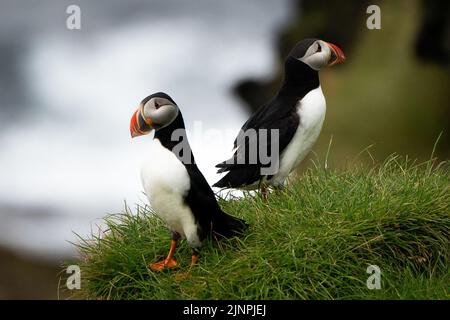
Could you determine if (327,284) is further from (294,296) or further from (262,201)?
(262,201)

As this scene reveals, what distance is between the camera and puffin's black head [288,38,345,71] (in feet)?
11.9

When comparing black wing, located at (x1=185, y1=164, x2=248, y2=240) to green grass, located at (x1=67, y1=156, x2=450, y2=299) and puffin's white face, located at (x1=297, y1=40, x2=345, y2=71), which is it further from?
puffin's white face, located at (x1=297, y1=40, x2=345, y2=71)

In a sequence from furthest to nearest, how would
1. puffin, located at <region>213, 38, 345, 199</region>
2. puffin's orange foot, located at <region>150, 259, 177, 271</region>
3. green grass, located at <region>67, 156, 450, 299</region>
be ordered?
1. puffin, located at <region>213, 38, 345, 199</region>
2. puffin's orange foot, located at <region>150, 259, 177, 271</region>
3. green grass, located at <region>67, 156, 450, 299</region>

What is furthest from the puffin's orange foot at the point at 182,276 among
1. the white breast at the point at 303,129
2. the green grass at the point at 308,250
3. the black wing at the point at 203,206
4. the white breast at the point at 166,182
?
the white breast at the point at 303,129

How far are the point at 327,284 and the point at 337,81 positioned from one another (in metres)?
4.01

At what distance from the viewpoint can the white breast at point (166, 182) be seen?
9.82ft

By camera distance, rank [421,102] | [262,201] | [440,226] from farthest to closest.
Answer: [421,102]
[262,201]
[440,226]

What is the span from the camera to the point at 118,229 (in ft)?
12.5

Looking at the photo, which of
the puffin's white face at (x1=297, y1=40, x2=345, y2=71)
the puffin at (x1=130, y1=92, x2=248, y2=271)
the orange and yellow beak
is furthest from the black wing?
the puffin's white face at (x1=297, y1=40, x2=345, y2=71)

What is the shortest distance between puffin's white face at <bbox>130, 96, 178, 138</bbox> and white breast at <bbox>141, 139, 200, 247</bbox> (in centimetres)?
9

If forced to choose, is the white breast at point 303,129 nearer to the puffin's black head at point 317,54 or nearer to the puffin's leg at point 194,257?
the puffin's black head at point 317,54

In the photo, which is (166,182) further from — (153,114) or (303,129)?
(303,129)

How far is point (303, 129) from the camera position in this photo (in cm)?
364
